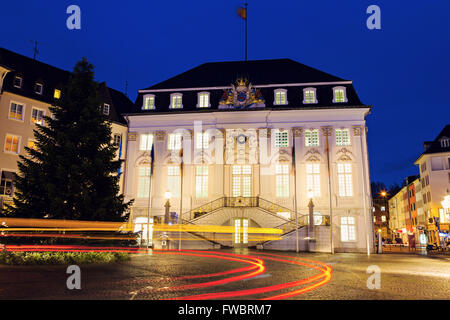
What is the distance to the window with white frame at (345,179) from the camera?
105ft

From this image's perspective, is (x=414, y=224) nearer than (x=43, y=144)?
No

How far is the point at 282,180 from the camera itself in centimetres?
3278

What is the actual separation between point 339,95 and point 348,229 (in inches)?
491

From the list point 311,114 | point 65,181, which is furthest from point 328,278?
point 311,114

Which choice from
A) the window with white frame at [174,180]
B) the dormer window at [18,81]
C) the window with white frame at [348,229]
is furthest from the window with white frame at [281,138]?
the dormer window at [18,81]

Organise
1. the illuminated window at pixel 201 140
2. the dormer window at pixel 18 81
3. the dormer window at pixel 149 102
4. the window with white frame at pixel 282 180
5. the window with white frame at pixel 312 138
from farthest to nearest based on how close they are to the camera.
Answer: the dormer window at pixel 149 102, the illuminated window at pixel 201 140, the window with white frame at pixel 312 138, the dormer window at pixel 18 81, the window with white frame at pixel 282 180

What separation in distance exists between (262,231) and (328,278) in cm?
1776

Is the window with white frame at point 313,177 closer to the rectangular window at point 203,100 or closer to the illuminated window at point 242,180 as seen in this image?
the illuminated window at point 242,180

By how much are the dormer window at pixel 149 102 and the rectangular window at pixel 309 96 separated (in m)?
15.0

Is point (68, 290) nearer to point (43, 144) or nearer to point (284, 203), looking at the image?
point (43, 144)

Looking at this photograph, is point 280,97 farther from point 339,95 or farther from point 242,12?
point 242,12

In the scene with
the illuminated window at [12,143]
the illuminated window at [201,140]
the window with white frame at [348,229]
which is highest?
the illuminated window at [201,140]

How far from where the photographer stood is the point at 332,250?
27094mm

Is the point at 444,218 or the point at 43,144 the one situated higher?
the point at 43,144
